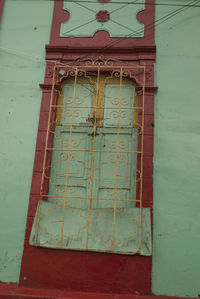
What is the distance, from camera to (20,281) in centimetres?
427

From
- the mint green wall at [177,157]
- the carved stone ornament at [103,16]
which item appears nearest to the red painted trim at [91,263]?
the mint green wall at [177,157]

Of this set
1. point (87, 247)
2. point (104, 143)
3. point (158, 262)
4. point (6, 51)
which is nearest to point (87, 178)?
point (104, 143)

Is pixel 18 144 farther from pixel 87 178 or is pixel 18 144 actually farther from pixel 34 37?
pixel 34 37

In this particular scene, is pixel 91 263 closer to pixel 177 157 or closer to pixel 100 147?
pixel 100 147

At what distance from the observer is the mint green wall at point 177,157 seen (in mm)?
4180

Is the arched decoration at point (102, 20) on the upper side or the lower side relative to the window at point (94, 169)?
upper

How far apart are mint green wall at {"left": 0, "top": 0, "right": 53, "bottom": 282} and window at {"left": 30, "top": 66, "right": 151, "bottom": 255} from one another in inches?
10.9

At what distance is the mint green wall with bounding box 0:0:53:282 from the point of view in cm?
449

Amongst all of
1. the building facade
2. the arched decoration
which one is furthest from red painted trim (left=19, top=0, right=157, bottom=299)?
the arched decoration

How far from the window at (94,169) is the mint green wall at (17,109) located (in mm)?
277

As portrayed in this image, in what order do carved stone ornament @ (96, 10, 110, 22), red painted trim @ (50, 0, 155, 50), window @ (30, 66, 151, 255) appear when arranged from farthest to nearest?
carved stone ornament @ (96, 10, 110, 22) → red painted trim @ (50, 0, 155, 50) → window @ (30, 66, 151, 255)

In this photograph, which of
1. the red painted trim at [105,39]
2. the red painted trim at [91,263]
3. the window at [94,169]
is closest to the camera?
the red painted trim at [91,263]

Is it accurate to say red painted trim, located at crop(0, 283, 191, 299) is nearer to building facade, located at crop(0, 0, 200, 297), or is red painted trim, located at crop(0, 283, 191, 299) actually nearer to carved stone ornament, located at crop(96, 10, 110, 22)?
building facade, located at crop(0, 0, 200, 297)

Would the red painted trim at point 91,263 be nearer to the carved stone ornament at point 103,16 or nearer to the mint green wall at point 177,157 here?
the mint green wall at point 177,157
